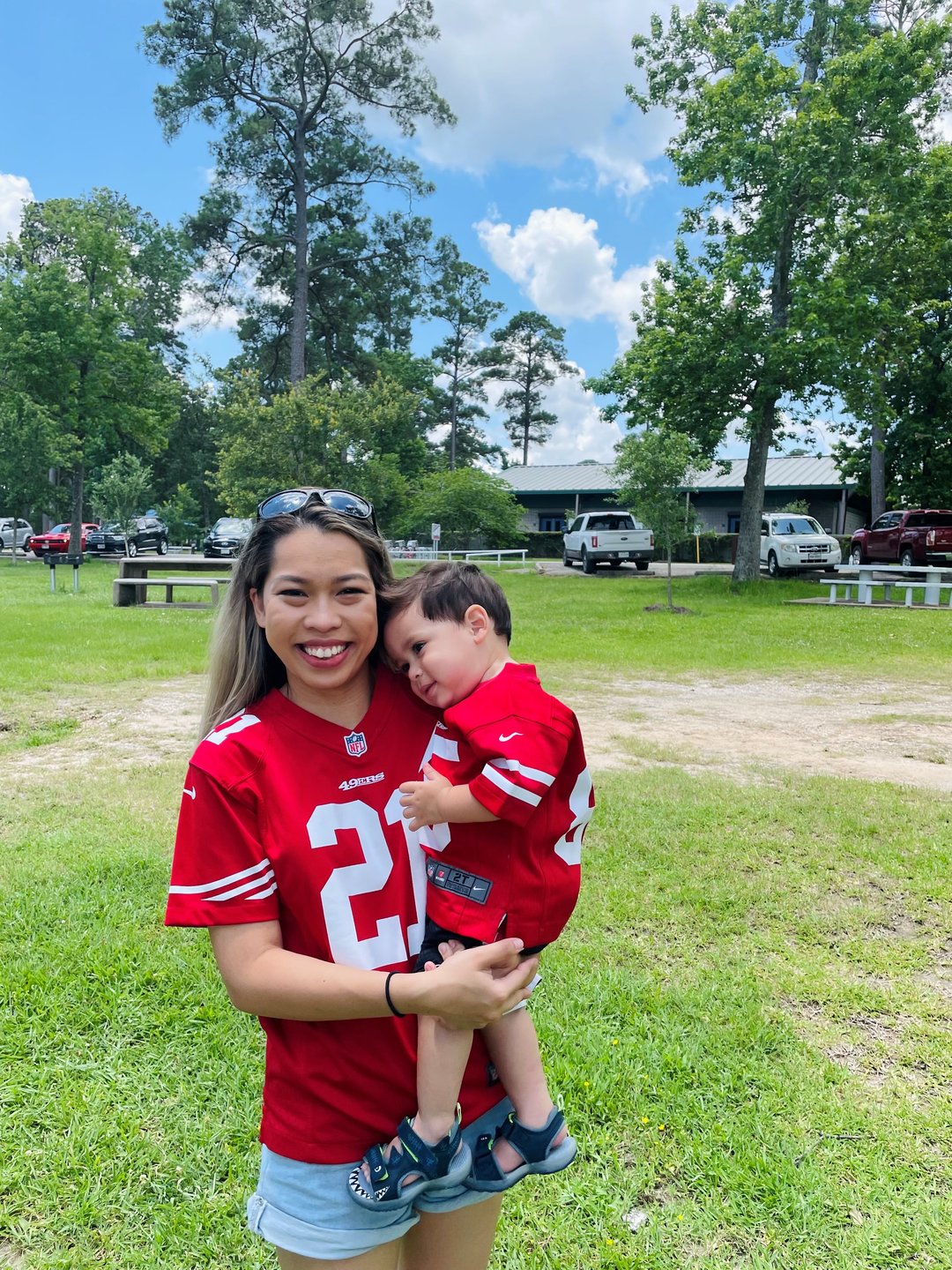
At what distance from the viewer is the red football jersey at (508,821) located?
52.1 inches

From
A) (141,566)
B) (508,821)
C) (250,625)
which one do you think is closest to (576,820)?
(508,821)

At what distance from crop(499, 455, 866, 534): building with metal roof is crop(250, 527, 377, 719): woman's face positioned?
34604 millimetres

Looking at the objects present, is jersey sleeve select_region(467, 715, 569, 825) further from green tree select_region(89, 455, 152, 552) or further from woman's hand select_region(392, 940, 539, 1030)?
green tree select_region(89, 455, 152, 552)

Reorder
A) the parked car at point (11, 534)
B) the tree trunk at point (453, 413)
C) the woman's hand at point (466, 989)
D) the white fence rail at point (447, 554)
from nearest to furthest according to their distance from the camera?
Answer: the woman's hand at point (466, 989), the white fence rail at point (447, 554), the parked car at point (11, 534), the tree trunk at point (453, 413)

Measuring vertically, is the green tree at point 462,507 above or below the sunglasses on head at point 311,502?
above

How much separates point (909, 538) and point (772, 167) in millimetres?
10595

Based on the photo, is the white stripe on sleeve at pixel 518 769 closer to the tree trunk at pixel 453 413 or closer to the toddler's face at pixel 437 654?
the toddler's face at pixel 437 654

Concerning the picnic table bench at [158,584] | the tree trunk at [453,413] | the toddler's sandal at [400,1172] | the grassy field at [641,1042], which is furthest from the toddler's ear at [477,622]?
the tree trunk at [453,413]

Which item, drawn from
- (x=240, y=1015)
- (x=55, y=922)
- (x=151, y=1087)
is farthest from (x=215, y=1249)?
(x=55, y=922)

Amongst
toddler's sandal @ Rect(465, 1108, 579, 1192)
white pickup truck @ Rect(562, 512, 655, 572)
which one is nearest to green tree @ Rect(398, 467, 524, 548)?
white pickup truck @ Rect(562, 512, 655, 572)

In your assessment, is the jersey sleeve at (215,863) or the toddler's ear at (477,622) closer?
the jersey sleeve at (215,863)

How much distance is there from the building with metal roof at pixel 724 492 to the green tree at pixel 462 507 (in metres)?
5.47

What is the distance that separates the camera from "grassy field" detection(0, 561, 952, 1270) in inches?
88.9

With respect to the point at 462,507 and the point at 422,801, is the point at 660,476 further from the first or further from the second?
the point at 422,801
